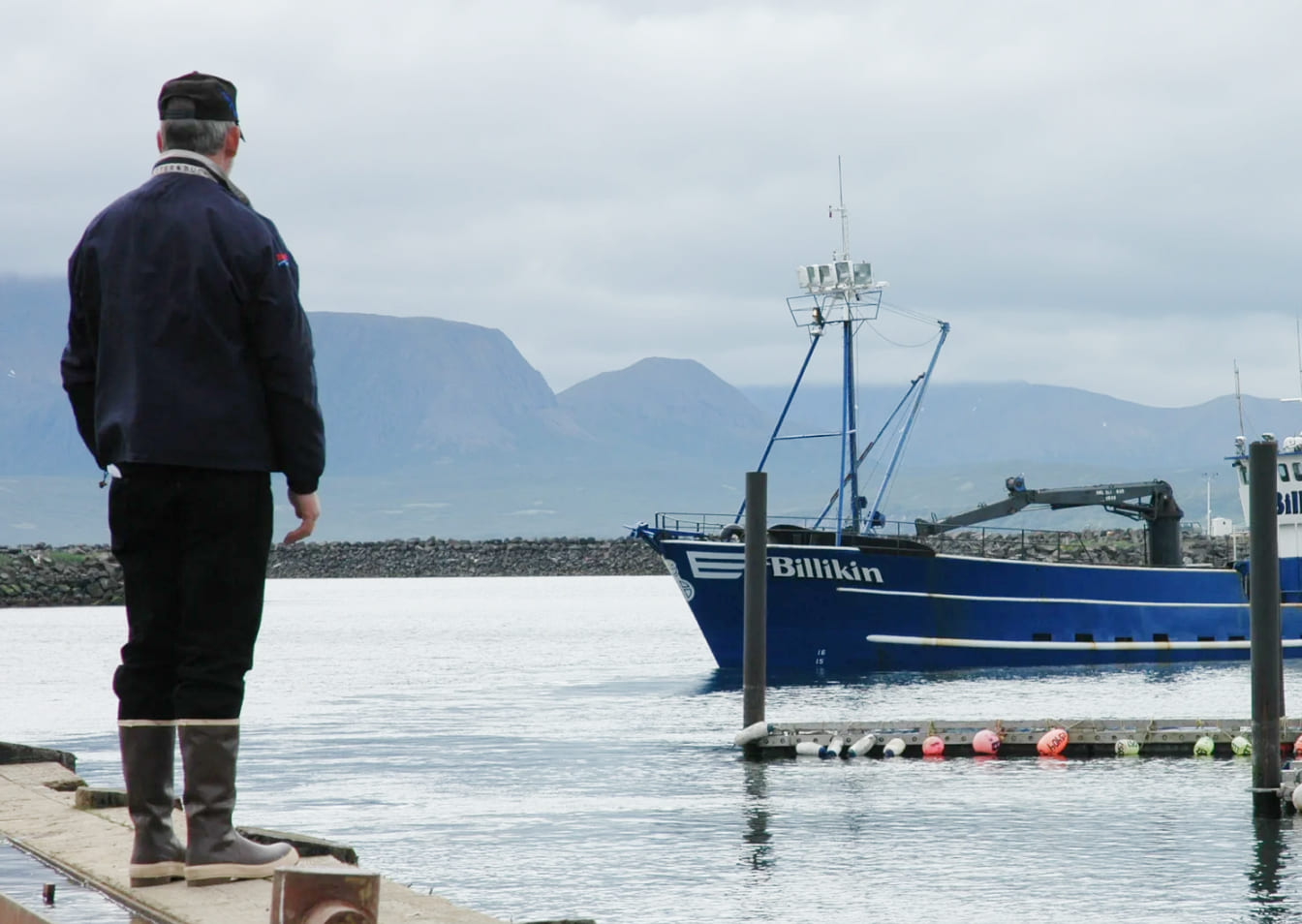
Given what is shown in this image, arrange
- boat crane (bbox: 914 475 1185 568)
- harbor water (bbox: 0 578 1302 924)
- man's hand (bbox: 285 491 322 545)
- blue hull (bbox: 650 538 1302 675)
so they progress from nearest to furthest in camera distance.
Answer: man's hand (bbox: 285 491 322 545), harbor water (bbox: 0 578 1302 924), blue hull (bbox: 650 538 1302 675), boat crane (bbox: 914 475 1185 568)

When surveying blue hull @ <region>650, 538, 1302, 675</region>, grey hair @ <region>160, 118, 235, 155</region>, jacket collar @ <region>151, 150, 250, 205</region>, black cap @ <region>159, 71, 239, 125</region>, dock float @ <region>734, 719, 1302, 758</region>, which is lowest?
dock float @ <region>734, 719, 1302, 758</region>

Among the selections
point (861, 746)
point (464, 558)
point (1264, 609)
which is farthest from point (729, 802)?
point (464, 558)

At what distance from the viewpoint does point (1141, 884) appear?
36.2 ft

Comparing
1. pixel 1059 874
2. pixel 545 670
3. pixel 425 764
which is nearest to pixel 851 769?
pixel 425 764

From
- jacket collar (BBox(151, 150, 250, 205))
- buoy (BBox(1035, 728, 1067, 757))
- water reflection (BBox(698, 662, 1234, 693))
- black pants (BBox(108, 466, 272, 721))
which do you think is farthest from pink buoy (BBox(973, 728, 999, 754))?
jacket collar (BBox(151, 150, 250, 205))

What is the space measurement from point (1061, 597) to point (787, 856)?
2391 centimetres

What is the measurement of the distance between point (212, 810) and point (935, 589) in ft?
97.8

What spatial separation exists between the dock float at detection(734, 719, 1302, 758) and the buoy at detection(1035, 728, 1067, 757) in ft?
0.11

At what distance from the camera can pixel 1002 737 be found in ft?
62.0

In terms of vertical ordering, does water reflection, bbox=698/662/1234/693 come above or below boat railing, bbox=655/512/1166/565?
below

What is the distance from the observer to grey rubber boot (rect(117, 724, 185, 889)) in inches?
196

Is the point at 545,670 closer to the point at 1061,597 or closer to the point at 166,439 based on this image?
the point at 1061,597

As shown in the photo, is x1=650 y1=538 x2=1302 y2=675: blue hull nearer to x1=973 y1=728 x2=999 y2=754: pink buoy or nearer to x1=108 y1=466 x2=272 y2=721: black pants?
x1=973 y1=728 x2=999 y2=754: pink buoy

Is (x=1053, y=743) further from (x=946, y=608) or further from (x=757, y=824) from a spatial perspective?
(x=946, y=608)
